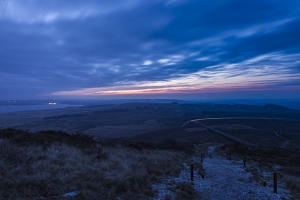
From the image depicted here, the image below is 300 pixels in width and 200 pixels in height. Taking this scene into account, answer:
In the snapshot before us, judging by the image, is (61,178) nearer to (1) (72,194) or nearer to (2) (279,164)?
(1) (72,194)

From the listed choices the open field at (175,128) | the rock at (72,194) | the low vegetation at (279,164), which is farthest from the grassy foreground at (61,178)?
the open field at (175,128)

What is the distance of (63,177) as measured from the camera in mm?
6855

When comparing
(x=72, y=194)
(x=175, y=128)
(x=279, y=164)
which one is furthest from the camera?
(x=175, y=128)

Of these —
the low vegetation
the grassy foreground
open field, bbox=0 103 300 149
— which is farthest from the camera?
open field, bbox=0 103 300 149

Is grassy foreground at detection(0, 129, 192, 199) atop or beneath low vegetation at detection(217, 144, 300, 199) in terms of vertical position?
atop

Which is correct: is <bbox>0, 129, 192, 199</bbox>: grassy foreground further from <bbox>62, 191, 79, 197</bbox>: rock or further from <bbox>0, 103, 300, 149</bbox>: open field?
<bbox>0, 103, 300, 149</bbox>: open field

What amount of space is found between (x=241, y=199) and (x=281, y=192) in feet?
9.11

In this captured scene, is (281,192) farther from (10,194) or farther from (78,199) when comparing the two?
(10,194)

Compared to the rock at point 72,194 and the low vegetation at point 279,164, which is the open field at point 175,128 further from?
the rock at point 72,194

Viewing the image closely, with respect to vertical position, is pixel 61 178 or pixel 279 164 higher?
pixel 61 178

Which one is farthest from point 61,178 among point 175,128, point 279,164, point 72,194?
point 175,128

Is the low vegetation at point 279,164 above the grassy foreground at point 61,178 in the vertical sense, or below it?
below

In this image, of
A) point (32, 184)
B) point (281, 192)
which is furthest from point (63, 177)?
point (281, 192)

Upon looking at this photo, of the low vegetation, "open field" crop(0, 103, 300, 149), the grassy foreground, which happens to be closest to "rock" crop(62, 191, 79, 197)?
the grassy foreground
